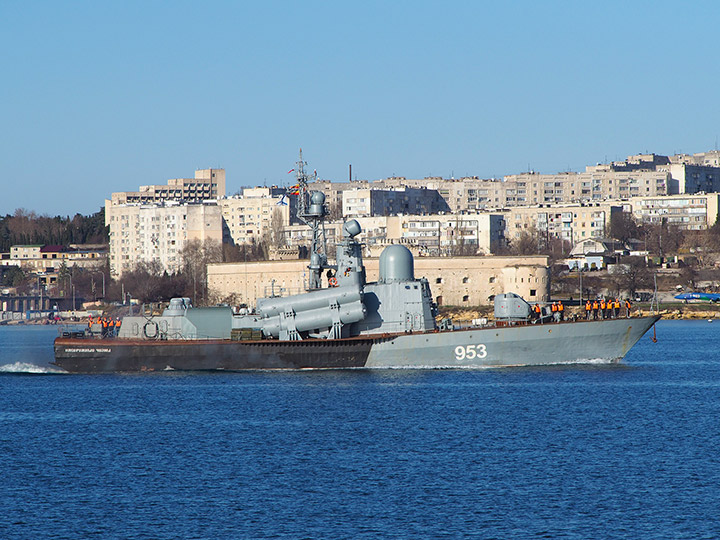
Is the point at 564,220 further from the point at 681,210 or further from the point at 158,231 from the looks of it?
the point at 158,231

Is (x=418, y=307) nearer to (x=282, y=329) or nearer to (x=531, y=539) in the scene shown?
(x=282, y=329)

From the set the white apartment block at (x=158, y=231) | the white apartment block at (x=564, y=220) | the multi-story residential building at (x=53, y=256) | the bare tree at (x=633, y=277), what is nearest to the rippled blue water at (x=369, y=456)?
the bare tree at (x=633, y=277)

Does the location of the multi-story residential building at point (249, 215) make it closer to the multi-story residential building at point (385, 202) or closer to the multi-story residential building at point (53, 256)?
the multi-story residential building at point (385, 202)

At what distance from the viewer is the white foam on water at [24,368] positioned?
52.1 metres

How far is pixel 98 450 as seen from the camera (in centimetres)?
3006

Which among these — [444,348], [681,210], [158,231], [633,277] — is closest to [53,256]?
[158,231]

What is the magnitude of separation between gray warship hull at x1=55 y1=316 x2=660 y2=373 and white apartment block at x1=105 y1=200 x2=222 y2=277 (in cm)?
10125

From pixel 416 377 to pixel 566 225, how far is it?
341 feet

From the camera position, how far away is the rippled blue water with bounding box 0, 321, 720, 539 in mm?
A: 22141

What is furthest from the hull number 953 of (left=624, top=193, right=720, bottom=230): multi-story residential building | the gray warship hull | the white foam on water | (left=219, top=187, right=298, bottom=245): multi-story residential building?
(left=219, top=187, right=298, bottom=245): multi-story residential building

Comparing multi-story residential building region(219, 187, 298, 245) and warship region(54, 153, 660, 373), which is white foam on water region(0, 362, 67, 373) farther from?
multi-story residential building region(219, 187, 298, 245)

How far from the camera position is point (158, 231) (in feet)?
514

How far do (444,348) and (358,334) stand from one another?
12.3 feet

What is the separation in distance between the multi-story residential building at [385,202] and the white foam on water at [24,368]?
99920 millimetres
